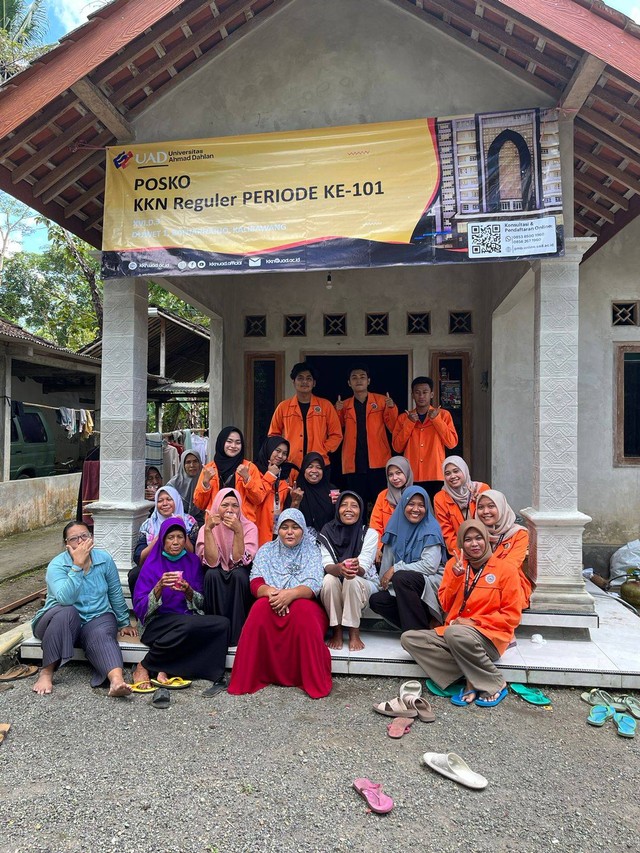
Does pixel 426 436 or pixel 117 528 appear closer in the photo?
pixel 117 528

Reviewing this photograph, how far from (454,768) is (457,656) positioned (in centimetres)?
83

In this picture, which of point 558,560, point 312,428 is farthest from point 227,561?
point 558,560

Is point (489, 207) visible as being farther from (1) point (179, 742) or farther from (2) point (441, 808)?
(1) point (179, 742)

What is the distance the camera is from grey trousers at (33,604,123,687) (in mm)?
3527

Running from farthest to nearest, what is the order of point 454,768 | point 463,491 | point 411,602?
point 463,491, point 411,602, point 454,768

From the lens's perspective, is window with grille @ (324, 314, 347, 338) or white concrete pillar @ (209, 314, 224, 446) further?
window with grille @ (324, 314, 347, 338)

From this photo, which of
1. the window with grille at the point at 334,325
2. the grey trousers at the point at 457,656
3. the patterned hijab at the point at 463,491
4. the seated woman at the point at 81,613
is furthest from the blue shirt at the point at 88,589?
the window with grille at the point at 334,325

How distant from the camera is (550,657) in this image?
3645mm

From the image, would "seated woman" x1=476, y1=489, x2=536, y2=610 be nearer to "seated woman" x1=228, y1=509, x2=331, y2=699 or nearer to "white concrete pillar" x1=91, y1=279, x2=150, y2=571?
"seated woman" x1=228, y1=509, x2=331, y2=699

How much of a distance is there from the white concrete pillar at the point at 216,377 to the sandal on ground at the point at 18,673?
11.3ft

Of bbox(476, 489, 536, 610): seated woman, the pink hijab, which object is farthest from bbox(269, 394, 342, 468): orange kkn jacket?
bbox(476, 489, 536, 610): seated woman

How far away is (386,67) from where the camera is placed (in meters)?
4.32

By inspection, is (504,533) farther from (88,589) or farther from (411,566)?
(88,589)

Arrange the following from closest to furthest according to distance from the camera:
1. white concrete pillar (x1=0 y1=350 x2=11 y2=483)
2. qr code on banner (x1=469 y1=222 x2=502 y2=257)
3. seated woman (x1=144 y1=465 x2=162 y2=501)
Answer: qr code on banner (x1=469 y1=222 x2=502 y2=257)
seated woman (x1=144 y1=465 x2=162 y2=501)
white concrete pillar (x1=0 y1=350 x2=11 y2=483)
